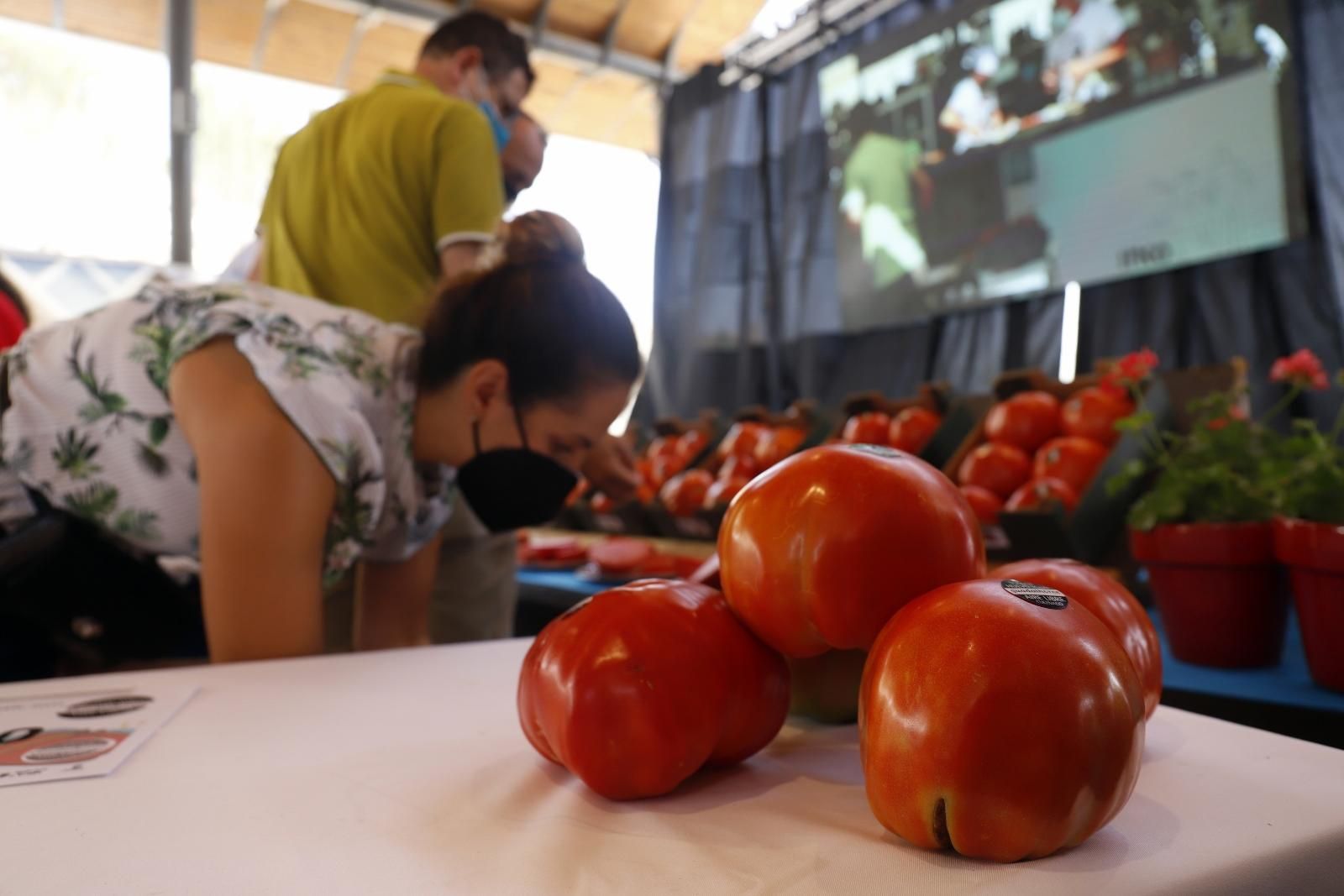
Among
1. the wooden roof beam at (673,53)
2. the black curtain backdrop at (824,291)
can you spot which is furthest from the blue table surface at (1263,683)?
the wooden roof beam at (673,53)

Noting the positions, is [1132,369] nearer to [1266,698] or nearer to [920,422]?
[1266,698]

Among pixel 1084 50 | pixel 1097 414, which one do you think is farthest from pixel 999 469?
pixel 1084 50

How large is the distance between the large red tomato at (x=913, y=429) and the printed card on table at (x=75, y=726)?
1688 millimetres

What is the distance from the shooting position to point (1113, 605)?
54cm

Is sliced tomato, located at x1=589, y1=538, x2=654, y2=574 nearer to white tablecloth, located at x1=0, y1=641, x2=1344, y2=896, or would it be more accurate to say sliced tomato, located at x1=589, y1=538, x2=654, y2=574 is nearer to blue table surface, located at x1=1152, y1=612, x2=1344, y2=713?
blue table surface, located at x1=1152, y1=612, x2=1344, y2=713

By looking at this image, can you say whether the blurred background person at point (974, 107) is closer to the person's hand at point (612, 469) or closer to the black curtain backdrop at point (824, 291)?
the black curtain backdrop at point (824, 291)

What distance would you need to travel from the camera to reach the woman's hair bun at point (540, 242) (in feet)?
4.13

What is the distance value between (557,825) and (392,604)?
103 cm

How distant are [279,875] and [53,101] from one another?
14.3 ft

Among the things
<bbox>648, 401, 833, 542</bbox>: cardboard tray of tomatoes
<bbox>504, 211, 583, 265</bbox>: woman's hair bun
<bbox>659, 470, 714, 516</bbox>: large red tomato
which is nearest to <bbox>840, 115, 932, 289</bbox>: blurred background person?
<bbox>648, 401, 833, 542</bbox>: cardboard tray of tomatoes

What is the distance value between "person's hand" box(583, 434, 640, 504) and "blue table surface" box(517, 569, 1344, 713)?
1.19m

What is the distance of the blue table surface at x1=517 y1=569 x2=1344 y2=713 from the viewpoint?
0.88 meters

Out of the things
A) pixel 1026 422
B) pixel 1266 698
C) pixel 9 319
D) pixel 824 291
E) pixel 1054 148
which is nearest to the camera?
pixel 1266 698

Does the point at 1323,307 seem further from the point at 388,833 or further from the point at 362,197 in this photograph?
the point at 388,833
